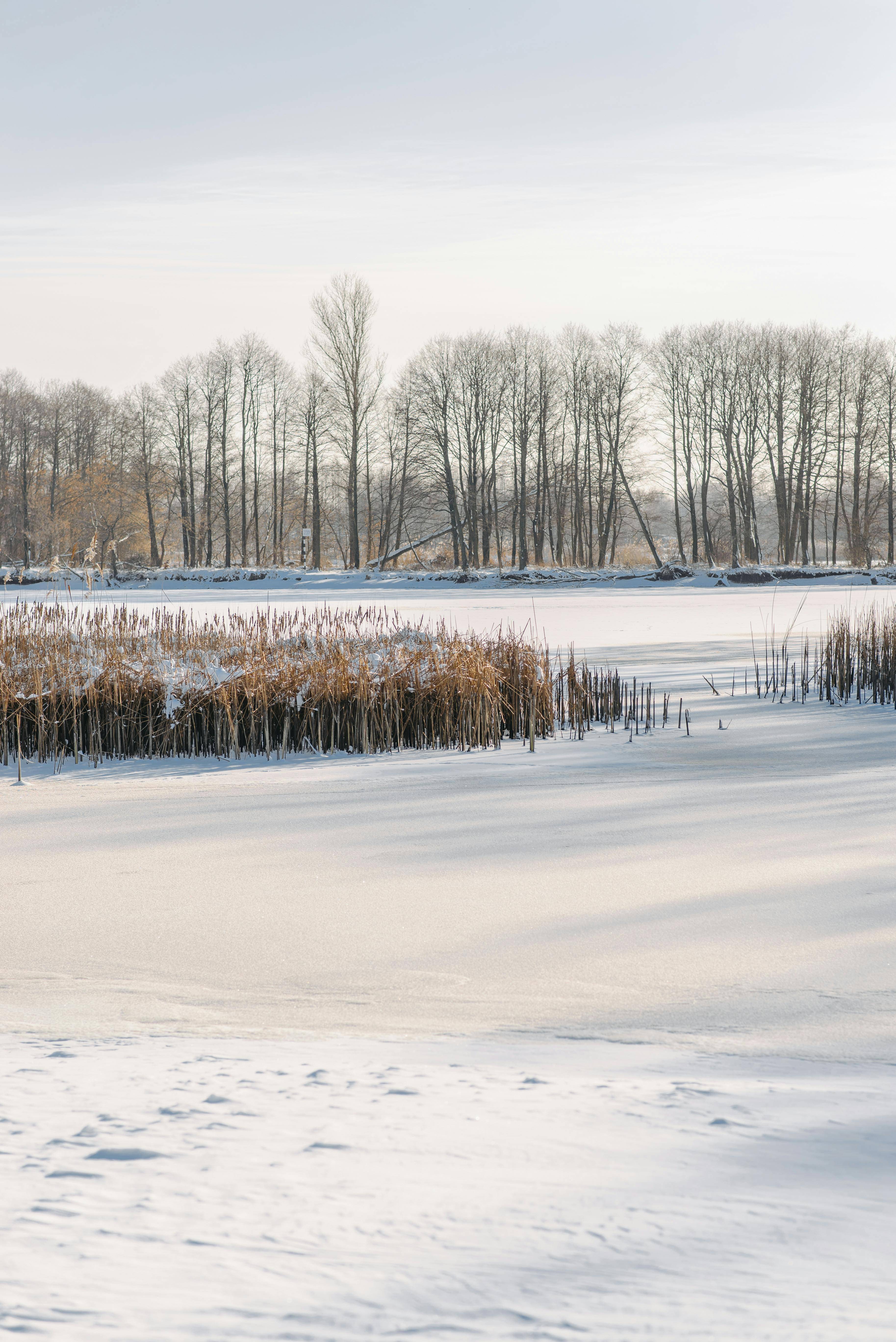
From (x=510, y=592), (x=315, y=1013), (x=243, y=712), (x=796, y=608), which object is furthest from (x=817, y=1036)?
(x=510, y=592)

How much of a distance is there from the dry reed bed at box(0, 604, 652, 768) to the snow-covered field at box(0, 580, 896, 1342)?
3.99ft

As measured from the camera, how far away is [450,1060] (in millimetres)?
2482

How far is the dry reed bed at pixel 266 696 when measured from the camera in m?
7.60

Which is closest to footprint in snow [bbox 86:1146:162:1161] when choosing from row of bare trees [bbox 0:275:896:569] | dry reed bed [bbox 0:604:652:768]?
dry reed bed [bbox 0:604:652:768]

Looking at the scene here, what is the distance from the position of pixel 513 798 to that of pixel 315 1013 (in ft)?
10.6

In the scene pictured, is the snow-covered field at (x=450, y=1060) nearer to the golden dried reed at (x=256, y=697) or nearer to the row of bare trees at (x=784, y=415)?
the golden dried reed at (x=256, y=697)

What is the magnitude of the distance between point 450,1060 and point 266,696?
5.39 m

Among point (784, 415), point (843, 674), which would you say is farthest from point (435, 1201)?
point (784, 415)

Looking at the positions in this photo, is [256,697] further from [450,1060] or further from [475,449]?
[475,449]

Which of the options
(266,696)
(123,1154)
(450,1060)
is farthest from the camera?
(266,696)

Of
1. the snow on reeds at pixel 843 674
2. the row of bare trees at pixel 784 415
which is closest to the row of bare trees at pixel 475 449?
the row of bare trees at pixel 784 415

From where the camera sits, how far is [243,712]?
7.77 metres

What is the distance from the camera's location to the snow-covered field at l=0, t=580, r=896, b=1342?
4.71 ft

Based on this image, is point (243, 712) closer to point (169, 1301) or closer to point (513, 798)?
point (513, 798)
